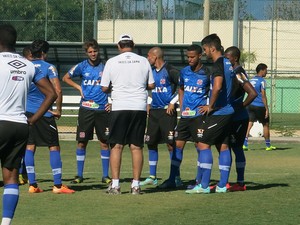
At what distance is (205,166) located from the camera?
Answer: 13383 millimetres

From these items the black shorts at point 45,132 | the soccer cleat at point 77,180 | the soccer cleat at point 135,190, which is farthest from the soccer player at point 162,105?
the black shorts at point 45,132

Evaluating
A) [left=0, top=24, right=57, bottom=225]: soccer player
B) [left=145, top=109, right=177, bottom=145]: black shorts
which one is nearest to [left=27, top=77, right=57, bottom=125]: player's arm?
[left=0, top=24, right=57, bottom=225]: soccer player

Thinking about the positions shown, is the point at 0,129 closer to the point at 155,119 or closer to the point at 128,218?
the point at 128,218

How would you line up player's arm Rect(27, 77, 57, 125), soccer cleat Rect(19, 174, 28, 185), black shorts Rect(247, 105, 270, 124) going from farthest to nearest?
black shorts Rect(247, 105, 270, 124) < soccer cleat Rect(19, 174, 28, 185) < player's arm Rect(27, 77, 57, 125)

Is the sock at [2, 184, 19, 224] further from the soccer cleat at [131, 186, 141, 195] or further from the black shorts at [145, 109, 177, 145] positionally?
the black shorts at [145, 109, 177, 145]

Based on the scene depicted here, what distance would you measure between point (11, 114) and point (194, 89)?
17.1 feet

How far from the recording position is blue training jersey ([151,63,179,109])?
14.9 m

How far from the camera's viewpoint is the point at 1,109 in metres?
9.24

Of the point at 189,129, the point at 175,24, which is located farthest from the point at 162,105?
the point at 175,24

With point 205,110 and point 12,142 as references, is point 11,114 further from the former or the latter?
point 205,110

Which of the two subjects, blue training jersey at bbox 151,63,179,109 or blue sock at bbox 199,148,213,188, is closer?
blue sock at bbox 199,148,213,188

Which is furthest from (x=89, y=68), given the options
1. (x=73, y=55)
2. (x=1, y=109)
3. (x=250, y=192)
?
(x=73, y=55)

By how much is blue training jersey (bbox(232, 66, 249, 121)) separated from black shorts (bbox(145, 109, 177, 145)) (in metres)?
1.36

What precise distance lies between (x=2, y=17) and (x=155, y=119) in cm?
2705
